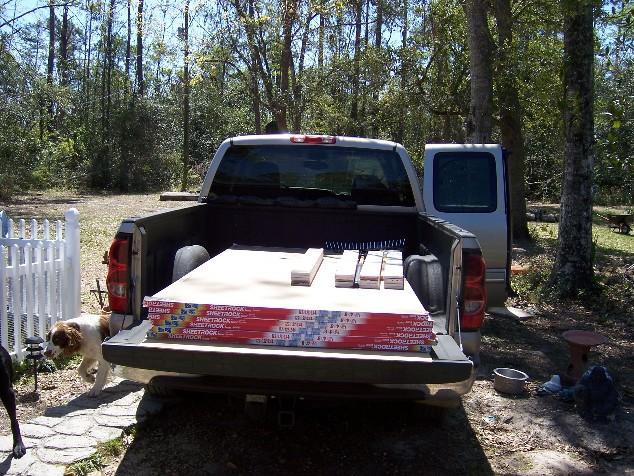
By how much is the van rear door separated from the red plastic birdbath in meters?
1.53

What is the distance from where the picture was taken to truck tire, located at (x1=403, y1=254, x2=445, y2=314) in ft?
13.1

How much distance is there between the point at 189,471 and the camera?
3.79 meters

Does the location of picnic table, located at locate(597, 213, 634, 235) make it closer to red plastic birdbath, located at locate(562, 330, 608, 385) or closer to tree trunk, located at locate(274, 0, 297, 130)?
tree trunk, located at locate(274, 0, 297, 130)

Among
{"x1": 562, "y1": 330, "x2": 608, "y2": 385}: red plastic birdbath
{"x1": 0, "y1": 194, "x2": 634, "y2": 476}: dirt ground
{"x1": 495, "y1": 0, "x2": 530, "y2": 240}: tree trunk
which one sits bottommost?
{"x1": 0, "y1": 194, "x2": 634, "y2": 476}: dirt ground

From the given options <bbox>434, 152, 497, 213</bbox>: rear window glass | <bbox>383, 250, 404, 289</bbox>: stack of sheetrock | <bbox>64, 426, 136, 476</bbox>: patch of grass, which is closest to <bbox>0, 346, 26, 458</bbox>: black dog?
<bbox>64, 426, 136, 476</bbox>: patch of grass

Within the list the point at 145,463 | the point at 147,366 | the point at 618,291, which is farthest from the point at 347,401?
the point at 618,291

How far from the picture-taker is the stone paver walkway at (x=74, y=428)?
384cm

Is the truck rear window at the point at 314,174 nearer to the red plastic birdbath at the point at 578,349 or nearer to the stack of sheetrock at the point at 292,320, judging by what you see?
the red plastic birdbath at the point at 578,349

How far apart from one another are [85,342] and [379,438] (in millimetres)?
2271

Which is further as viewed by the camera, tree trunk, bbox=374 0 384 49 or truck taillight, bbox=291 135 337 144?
tree trunk, bbox=374 0 384 49

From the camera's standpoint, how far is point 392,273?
3.81 meters

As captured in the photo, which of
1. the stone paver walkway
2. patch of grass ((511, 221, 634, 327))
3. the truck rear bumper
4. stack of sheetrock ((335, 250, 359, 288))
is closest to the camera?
the truck rear bumper

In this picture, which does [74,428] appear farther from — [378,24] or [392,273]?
[378,24]

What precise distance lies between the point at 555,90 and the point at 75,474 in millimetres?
13060
